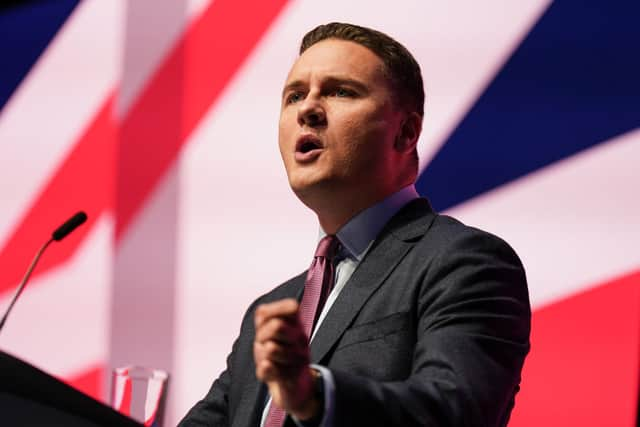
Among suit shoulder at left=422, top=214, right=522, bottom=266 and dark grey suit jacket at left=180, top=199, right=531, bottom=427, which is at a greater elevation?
suit shoulder at left=422, top=214, right=522, bottom=266

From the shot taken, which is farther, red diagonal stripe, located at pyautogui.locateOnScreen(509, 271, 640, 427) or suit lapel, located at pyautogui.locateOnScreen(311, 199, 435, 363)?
red diagonal stripe, located at pyautogui.locateOnScreen(509, 271, 640, 427)

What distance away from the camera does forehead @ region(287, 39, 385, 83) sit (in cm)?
202

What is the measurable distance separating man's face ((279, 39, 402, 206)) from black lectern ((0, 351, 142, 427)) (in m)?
0.71

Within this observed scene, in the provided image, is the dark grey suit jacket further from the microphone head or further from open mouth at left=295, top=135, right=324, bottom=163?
the microphone head

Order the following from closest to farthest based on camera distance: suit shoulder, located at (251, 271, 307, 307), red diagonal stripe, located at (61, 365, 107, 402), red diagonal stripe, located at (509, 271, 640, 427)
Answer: suit shoulder, located at (251, 271, 307, 307) → red diagonal stripe, located at (509, 271, 640, 427) → red diagonal stripe, located at (61, 365, 107, 402)

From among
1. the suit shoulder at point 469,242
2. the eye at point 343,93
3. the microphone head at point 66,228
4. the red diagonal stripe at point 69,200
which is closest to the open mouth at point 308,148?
the eye at point 343,93

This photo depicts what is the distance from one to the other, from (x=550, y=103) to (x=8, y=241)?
5.96 ft

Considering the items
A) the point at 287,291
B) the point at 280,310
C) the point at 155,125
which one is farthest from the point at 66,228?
the point at 280,310

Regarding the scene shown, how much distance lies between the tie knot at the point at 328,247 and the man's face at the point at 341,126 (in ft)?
0.31

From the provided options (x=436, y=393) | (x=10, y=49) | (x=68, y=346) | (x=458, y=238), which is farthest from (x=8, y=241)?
(x=436, y=393)

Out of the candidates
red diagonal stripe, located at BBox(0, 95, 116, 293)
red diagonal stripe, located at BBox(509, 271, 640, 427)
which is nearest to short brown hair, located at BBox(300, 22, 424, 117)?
red diagonal stripe, located at BBox(509, 271, 640, 427)

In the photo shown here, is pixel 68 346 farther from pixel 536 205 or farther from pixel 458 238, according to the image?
pixel 458 238

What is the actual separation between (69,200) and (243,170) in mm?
653

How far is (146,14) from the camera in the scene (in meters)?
3.32
